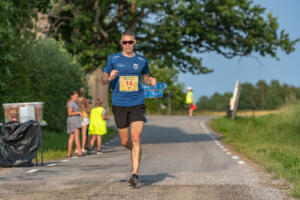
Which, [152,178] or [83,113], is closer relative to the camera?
[152,178]

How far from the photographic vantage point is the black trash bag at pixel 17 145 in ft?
39.7

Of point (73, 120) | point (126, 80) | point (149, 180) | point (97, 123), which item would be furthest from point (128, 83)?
point (97, 123)

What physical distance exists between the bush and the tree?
17.6ft

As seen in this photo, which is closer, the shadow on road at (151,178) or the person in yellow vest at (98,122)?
the shadow on road at (151,178)

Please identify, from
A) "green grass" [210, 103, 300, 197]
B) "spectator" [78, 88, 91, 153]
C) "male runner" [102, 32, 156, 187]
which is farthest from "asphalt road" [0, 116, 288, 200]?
"spectator" [78, 88, 91, 153]

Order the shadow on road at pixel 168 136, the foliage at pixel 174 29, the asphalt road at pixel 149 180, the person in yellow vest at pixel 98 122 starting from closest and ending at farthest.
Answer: the asphalt road at pixel 149 180
the person in yellow vest at pixel 98 122
the shadow on road at pixel 168 136
the foliage at pixel 174 29

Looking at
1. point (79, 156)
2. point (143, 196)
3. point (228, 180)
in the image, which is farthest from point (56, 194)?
point (79, 156)

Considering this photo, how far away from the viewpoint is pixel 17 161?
12.1 meters

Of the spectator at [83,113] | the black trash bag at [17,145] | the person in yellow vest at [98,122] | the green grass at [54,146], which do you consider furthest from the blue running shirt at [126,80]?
the person in yellow vest at [98,122]

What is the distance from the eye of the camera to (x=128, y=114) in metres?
8.48

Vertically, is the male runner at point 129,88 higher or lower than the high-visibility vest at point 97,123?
higher

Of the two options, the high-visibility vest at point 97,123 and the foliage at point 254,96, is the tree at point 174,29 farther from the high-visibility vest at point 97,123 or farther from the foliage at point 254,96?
the foliage at point 254,96

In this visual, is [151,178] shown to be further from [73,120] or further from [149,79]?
[73,120]

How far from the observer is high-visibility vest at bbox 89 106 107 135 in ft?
54.9
